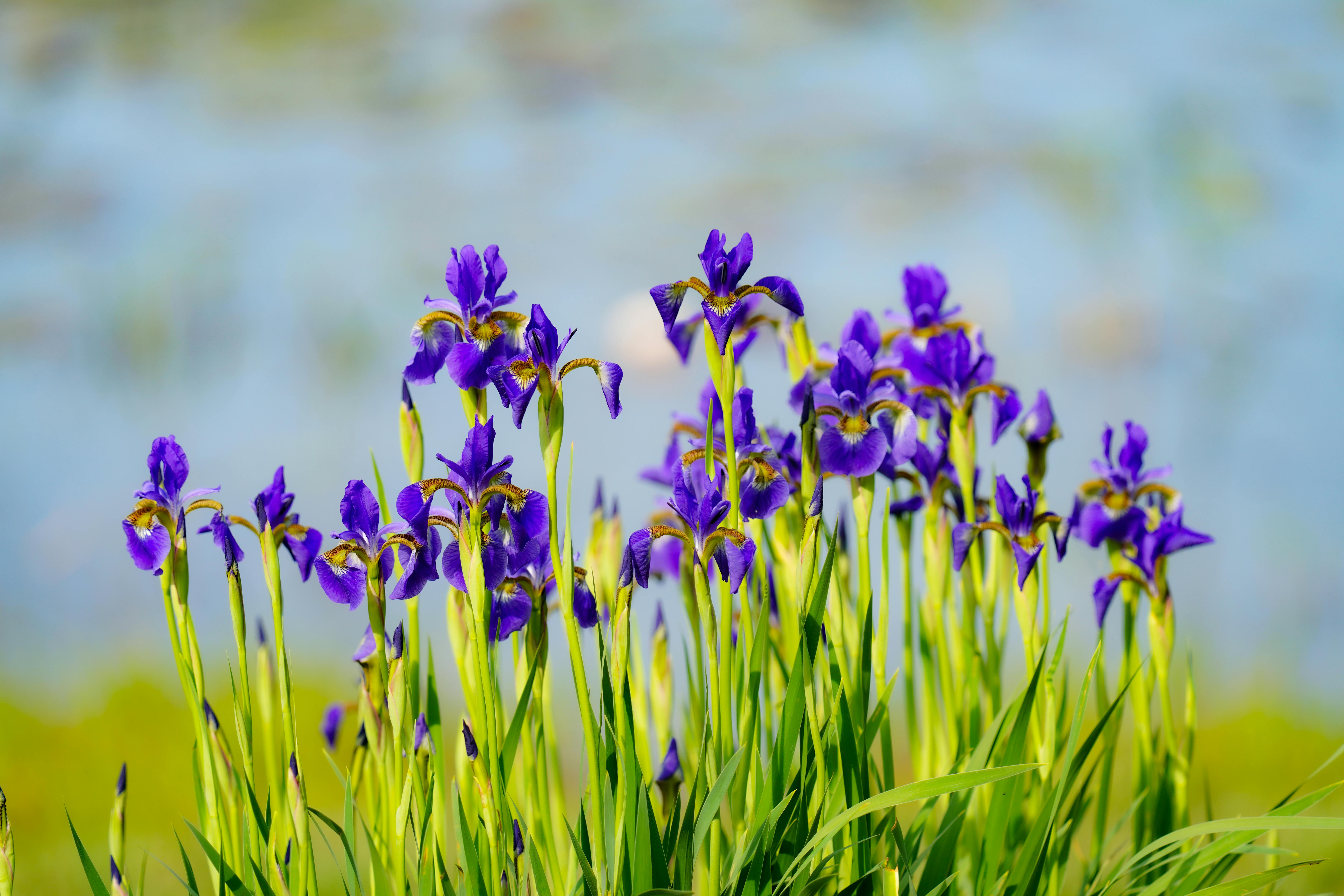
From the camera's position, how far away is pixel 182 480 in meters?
2.31

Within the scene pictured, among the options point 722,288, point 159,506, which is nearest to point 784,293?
point 722,288

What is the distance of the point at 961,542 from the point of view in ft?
9.60

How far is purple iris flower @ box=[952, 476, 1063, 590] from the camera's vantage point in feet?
8.77

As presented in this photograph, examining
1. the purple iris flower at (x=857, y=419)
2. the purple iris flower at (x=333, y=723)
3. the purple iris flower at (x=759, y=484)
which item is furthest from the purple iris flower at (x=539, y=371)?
the purple iris flower at (x=333, y=723)

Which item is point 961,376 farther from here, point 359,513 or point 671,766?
point 359,513

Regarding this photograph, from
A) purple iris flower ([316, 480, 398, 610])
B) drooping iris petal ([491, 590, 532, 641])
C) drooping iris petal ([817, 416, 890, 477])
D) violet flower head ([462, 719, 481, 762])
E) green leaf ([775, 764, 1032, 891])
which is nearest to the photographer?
green leaf ([775, 764, 1032, 891])

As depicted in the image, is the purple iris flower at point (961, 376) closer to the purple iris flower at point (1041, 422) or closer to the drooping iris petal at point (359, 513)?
the purple iris flower at point (1041, 422)

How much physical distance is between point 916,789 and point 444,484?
49.2 inches

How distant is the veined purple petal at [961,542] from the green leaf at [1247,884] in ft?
3.53

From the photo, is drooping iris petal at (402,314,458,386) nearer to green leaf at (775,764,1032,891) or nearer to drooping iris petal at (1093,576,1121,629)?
green leaf at (775,764,1032,891)

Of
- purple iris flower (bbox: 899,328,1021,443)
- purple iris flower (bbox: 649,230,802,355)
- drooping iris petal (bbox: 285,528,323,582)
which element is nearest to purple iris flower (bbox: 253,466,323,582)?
drooping iris petal (bbox: 285,528,323,582)

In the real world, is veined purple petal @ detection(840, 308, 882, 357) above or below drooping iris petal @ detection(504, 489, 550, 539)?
above

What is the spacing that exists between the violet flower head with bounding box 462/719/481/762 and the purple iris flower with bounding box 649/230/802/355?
41.8 inches

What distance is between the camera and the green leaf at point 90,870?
2.14 metres
